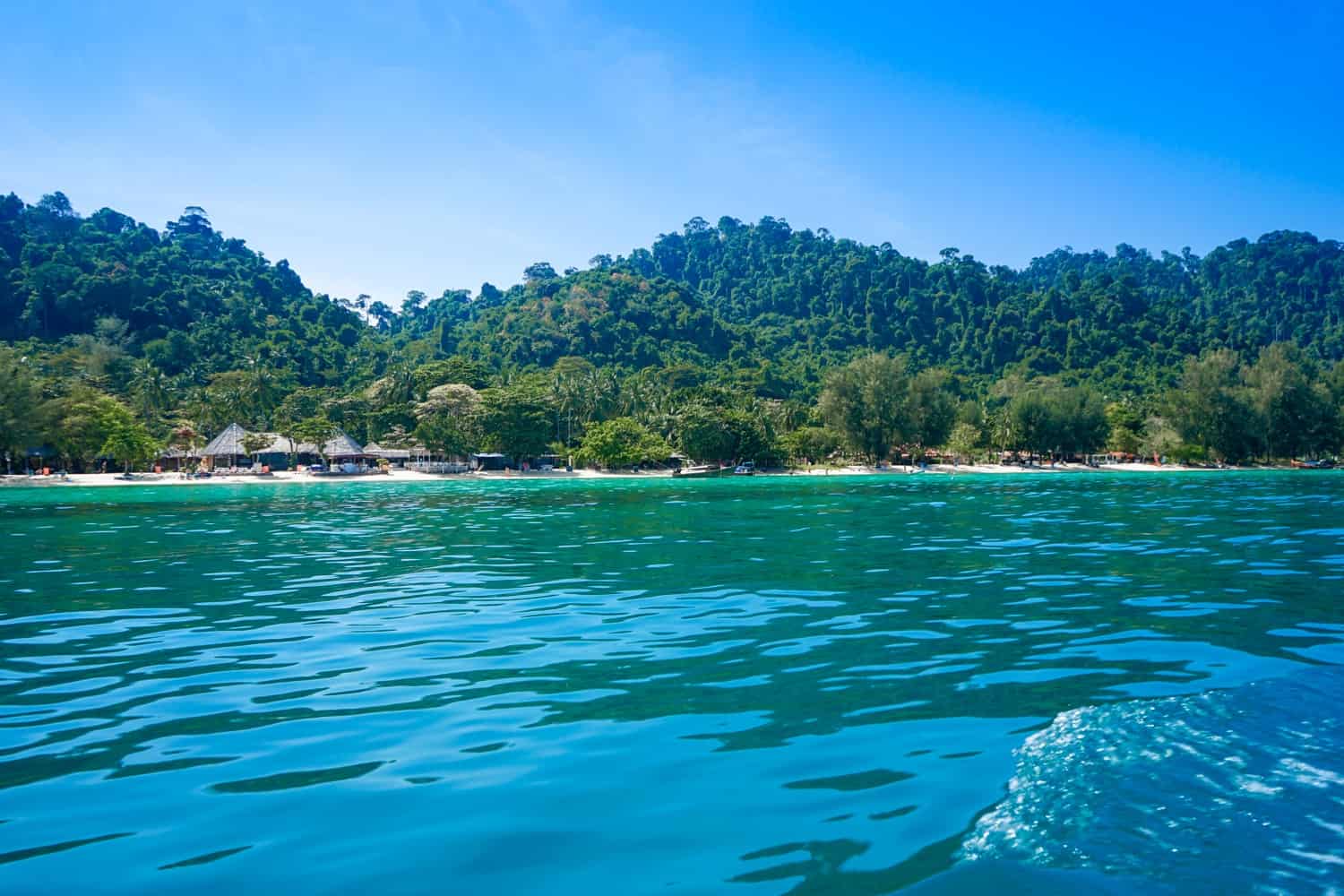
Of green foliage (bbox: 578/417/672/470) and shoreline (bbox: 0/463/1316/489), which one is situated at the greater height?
green foliage (bbox: 578/417/672/470)

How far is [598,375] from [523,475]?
2794 centimetres

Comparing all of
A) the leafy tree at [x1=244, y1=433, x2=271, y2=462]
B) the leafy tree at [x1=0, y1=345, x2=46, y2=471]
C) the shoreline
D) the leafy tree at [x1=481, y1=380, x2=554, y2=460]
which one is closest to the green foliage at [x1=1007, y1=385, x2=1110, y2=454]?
the shoreline

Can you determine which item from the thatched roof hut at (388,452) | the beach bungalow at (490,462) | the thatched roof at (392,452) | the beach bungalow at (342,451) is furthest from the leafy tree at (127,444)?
the beach bungalow at (490,462)

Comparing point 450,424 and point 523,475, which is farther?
point 450,424

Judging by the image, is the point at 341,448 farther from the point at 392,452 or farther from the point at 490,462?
the point at 490,462

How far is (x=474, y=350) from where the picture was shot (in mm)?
161250

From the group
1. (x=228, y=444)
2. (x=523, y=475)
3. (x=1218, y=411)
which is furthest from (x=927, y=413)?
(x=228, y=444)

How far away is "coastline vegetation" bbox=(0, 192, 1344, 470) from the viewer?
295ft

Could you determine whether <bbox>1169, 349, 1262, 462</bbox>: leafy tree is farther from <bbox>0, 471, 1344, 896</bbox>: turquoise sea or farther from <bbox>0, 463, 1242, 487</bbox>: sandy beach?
<bbox>0, 471, 1344, 896</bbox>: turquoise sea

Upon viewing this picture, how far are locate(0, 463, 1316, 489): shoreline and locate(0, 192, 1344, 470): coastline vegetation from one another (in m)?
2.63

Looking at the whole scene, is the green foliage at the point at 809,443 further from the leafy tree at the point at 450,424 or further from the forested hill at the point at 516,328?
the forested hill at the point at 516,328

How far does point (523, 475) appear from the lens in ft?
274

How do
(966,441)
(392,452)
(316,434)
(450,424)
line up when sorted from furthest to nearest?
(966,441)
(392,452)
(450,424)
(316,434)

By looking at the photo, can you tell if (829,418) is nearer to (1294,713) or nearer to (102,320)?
(1294,713)
